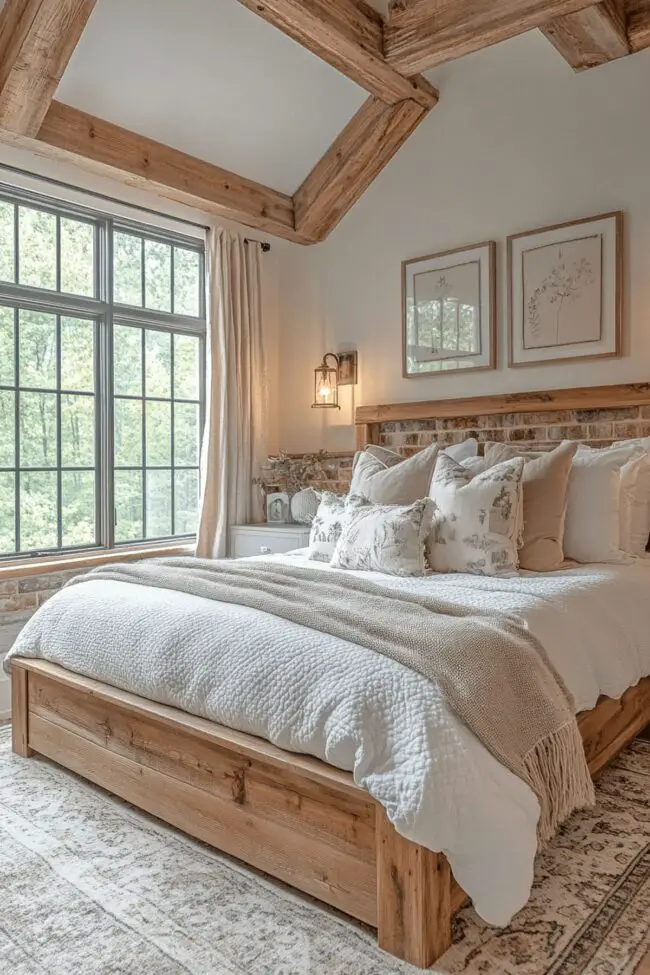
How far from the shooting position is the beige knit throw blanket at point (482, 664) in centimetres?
169

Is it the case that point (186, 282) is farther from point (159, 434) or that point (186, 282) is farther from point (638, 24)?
point (638, 24)

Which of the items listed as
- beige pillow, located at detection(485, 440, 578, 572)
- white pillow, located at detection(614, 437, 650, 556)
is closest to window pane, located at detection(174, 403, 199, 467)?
beige pillow, located at detection(485, 440, 578, 572)

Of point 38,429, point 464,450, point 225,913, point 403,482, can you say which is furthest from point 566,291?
point 225,913

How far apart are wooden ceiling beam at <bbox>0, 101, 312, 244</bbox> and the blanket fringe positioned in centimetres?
321

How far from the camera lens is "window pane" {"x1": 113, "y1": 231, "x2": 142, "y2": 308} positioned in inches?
161

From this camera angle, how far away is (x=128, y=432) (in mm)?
4160

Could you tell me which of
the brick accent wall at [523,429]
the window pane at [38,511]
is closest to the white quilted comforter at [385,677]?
the brick accent wall at [523,429]

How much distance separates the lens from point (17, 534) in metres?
3.66

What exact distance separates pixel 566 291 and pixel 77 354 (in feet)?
8.28

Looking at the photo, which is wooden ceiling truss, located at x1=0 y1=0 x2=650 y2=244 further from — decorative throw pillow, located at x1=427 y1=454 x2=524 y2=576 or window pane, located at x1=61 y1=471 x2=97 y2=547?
decorative throw pillow, located at x1=427 y1=454 x2=524 y2=576

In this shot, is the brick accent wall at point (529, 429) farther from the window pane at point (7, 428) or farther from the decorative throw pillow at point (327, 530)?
the window pane at point (7, 428)

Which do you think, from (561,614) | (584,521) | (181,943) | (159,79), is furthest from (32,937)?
(159,79)

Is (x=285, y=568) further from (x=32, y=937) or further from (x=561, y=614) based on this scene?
(x=32, y=937)

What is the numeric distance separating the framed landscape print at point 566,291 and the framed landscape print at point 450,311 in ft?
0.46
